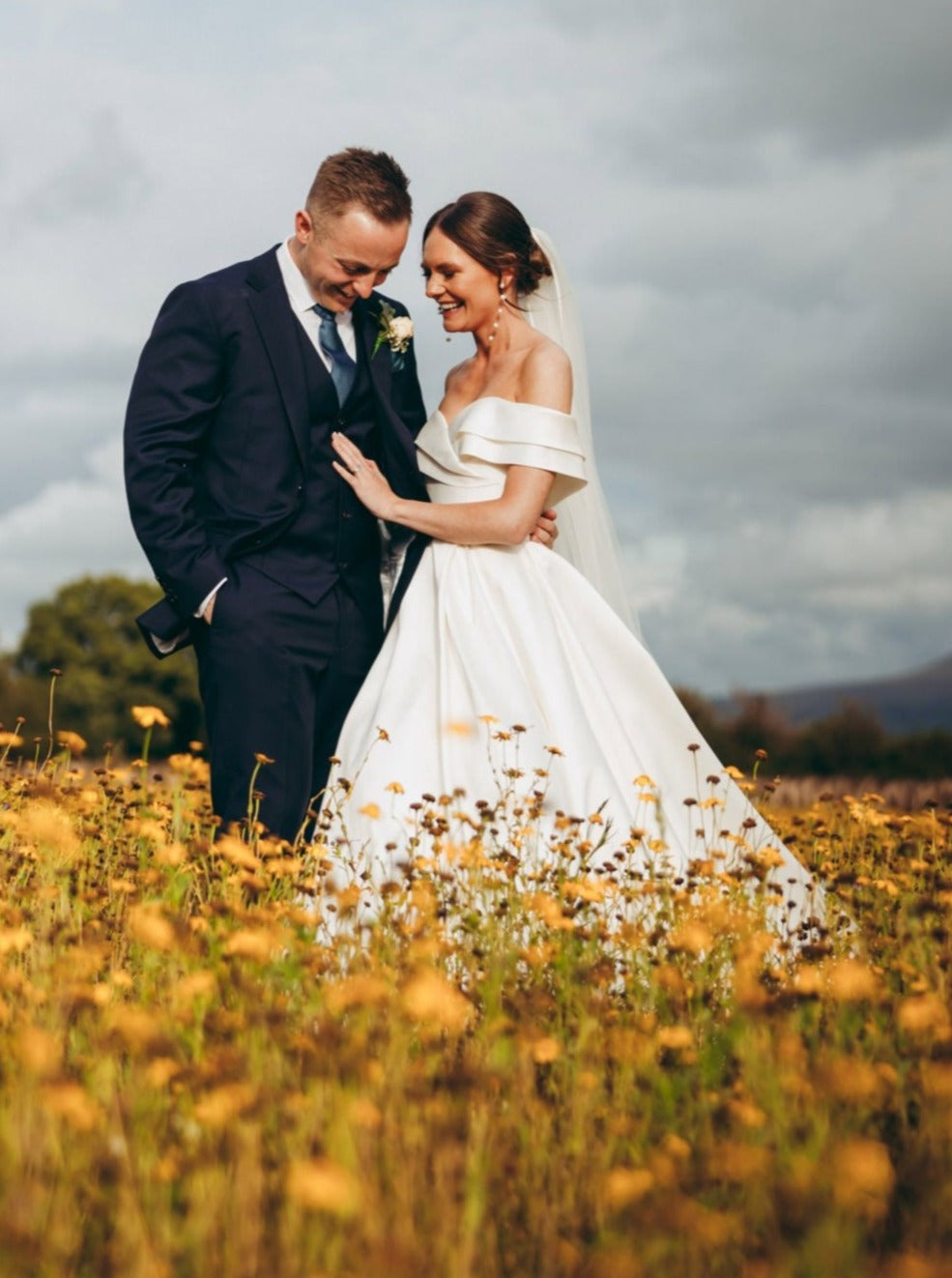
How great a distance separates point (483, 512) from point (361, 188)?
1.44 m

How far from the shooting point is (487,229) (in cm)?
592

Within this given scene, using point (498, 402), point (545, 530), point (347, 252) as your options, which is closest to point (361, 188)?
point (347, 252)

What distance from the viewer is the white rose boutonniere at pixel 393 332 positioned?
19.0ft

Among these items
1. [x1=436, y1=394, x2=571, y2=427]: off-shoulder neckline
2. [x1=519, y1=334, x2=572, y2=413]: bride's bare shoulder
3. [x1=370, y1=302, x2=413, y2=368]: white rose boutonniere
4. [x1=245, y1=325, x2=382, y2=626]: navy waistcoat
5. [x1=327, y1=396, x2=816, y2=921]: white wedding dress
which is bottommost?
[x1=327, y1=396, x2=816, y2=921]: white wedding dress

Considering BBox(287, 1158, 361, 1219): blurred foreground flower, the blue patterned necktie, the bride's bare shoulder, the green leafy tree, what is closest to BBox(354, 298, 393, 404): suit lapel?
the blue patterned necktie

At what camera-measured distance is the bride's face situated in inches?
234

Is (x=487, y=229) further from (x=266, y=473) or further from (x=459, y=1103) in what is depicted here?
→ (x=459, y=1103)

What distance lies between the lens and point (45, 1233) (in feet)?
6.86

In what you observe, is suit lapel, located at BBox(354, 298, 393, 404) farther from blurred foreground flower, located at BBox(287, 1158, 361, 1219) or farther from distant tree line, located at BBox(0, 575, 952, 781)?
distant tree line, located at BBox(0, 575, 952, 781)

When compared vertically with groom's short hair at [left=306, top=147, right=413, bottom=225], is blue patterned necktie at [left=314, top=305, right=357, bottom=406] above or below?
below

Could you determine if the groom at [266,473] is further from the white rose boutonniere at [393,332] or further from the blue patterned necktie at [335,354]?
the white rose boutonniere at [393,332]

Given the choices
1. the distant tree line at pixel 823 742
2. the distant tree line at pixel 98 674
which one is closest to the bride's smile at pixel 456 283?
the distant tree line at pixel 823 742

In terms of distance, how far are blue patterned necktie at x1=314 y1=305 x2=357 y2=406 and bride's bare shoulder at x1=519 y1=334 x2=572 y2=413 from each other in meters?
0.80

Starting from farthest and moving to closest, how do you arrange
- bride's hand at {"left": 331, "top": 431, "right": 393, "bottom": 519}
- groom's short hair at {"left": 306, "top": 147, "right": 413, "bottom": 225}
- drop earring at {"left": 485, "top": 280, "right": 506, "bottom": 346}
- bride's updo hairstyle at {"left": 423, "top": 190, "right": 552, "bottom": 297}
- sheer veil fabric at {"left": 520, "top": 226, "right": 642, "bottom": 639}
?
sheer veil fabric at {"left": 520, "top": 226, "right": 642, "bottom": 639}
drop earring at {"left": 485, "top": 280, "right": 506, "bottom": 346}
bride's updo hairstyle at {"left": 423, "top": 190, "right": 552, "bottom": 297}
bride's hand at {"left": 331, "top": 431, "right": 393, "bottom": 519}
groom's short hair at {"left": 306, "top": 147, "right": 413, "bottom": 225}
